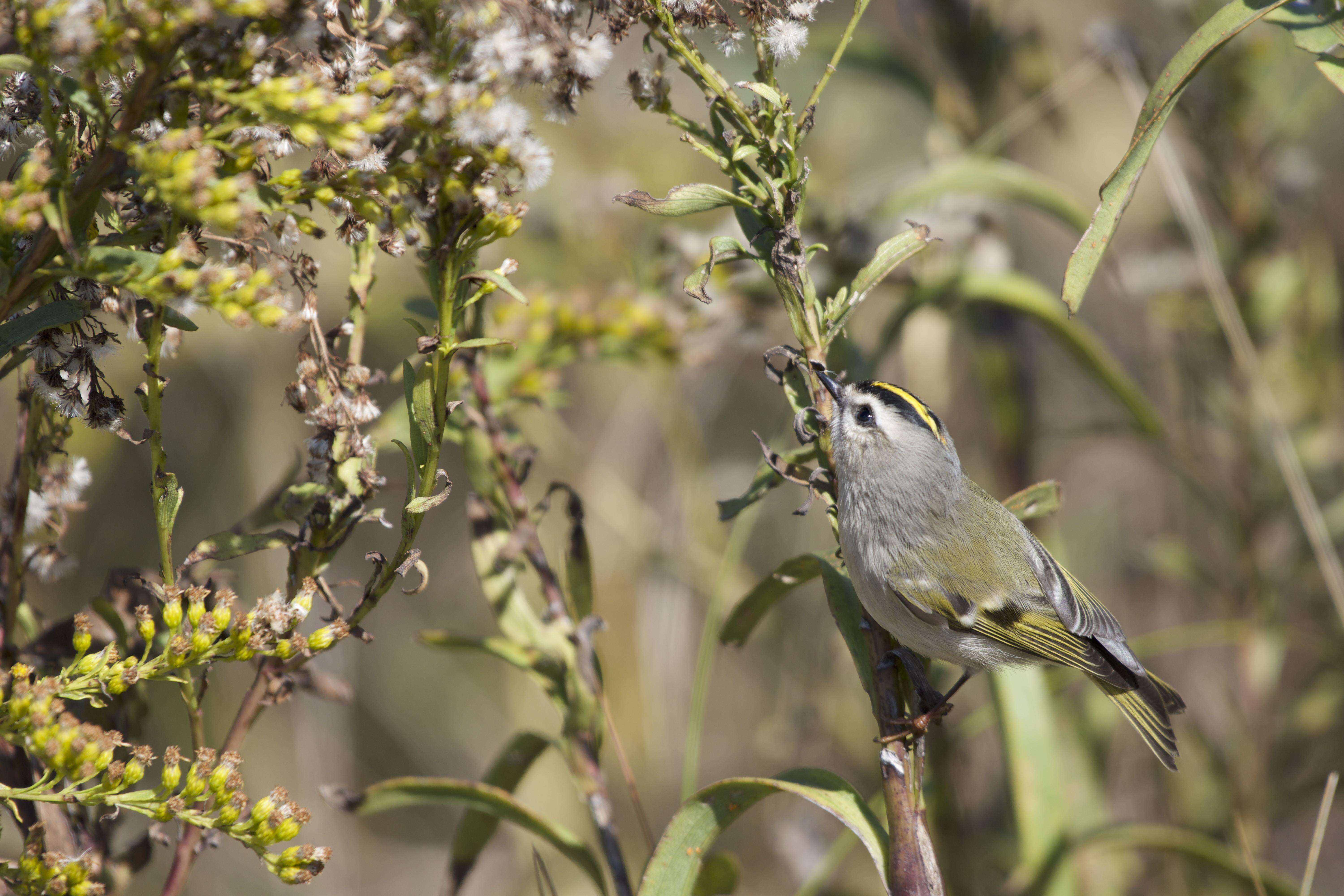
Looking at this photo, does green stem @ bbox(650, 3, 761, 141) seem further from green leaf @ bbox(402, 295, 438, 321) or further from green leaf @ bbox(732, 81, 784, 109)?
green leaf @ bbox(402, 295, 438, 321)

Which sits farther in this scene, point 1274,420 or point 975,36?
point 975,36

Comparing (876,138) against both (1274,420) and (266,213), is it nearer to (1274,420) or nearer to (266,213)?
(1274,420)

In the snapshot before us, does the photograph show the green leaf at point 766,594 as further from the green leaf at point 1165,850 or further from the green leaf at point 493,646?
the green leaf at point 1165,850

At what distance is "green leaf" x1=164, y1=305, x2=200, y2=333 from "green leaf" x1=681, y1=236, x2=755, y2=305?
571 millimetres

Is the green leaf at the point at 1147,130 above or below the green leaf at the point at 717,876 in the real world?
above

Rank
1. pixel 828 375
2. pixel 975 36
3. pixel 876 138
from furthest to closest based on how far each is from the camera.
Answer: pixel 876 138
pixel 975 36
pixel 828 375

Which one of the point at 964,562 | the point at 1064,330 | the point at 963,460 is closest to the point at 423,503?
the point at 964,562

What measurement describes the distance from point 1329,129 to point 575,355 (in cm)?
463

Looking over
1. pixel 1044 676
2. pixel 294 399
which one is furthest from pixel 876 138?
pixel 294 399

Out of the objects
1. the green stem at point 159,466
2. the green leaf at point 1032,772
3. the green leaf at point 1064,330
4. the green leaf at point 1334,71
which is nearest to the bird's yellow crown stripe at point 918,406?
the green leaf at point 1064,330

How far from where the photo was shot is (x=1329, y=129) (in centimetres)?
461

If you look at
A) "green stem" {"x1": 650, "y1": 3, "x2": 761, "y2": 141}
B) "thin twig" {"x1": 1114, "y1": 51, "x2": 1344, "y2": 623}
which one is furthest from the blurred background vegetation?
"green stem" {"x1": 650, "y1": 3, "x2": 761, "y2": 141}

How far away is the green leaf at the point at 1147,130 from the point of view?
1133mm

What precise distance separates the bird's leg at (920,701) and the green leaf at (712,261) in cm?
60
